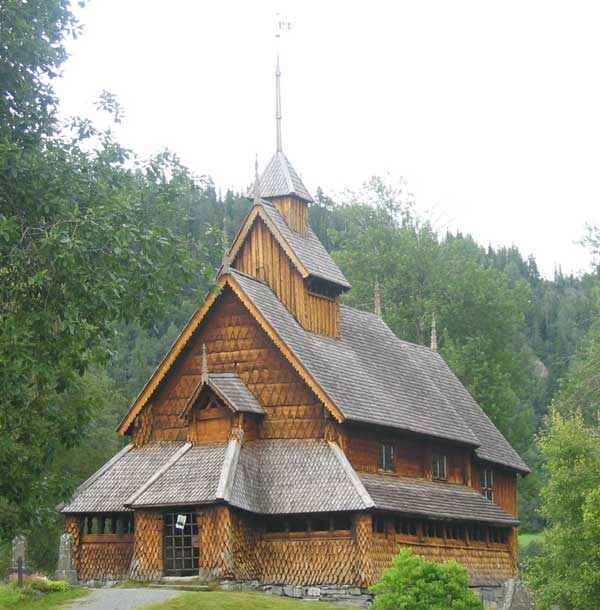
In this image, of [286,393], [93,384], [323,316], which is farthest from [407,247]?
[286,393]

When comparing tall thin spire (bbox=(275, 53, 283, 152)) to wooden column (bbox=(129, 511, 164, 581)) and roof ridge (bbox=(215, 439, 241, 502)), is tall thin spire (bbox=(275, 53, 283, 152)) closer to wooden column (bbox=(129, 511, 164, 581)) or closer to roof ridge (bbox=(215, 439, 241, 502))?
roof ridge (bbox=(215, 439, 241, 502))

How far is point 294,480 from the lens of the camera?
38250mm

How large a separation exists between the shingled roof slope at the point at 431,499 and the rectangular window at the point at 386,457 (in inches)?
14.1

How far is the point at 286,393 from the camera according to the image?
40.0 metres

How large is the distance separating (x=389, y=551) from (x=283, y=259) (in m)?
10.9

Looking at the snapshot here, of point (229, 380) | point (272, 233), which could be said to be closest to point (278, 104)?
point (272, 233)

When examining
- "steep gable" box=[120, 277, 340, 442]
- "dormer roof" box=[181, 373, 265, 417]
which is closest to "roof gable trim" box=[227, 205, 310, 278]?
"steep gable" box=[120, 277, 340, 442]

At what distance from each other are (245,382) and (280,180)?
8663 millimetres

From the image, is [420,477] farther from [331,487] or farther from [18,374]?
[18,374]

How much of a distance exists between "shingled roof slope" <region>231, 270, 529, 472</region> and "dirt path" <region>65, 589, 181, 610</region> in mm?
8342

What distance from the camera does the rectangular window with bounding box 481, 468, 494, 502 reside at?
164ft

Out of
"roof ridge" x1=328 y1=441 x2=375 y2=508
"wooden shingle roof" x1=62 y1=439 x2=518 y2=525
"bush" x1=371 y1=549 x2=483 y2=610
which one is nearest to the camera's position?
"bush" x1=371 y1=549 x2=483 y2=610

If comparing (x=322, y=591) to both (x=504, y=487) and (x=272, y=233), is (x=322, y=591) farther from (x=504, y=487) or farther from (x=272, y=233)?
(x=504, y=487)

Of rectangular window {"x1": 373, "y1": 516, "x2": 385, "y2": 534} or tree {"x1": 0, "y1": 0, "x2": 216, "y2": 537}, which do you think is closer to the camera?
tree {"x1": 0, "y1": 0, "x2": 216, "y2": 537}
